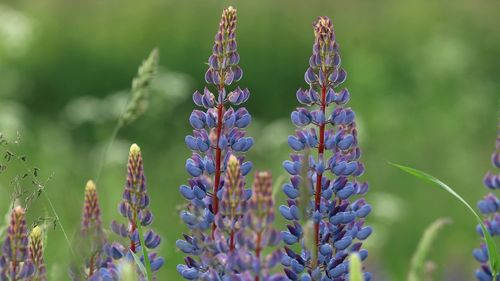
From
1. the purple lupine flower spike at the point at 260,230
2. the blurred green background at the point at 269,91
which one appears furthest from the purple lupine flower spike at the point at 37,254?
the blurred green background at the point at 269,91

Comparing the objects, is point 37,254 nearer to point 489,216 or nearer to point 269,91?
point 489,216

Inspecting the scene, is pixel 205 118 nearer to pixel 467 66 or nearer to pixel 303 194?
pixel 303 194

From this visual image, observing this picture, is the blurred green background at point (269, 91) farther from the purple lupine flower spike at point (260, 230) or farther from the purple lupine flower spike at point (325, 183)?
the purple lupine flower spike at point (260, 230)

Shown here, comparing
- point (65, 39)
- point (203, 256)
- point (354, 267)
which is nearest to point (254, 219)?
point (354, 267)

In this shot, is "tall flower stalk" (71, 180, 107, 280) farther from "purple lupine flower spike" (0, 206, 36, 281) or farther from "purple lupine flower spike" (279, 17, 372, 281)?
"purple lupine flower spike" (279, 17, 372, 281)

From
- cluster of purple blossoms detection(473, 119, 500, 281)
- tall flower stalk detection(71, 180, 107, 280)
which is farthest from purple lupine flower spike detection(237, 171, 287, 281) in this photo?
cluster of purple blossoms detection(473, 119, 500, 281)

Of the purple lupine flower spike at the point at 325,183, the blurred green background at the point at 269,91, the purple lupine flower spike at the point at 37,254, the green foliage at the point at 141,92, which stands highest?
the blurred green background at the point at 269,91
